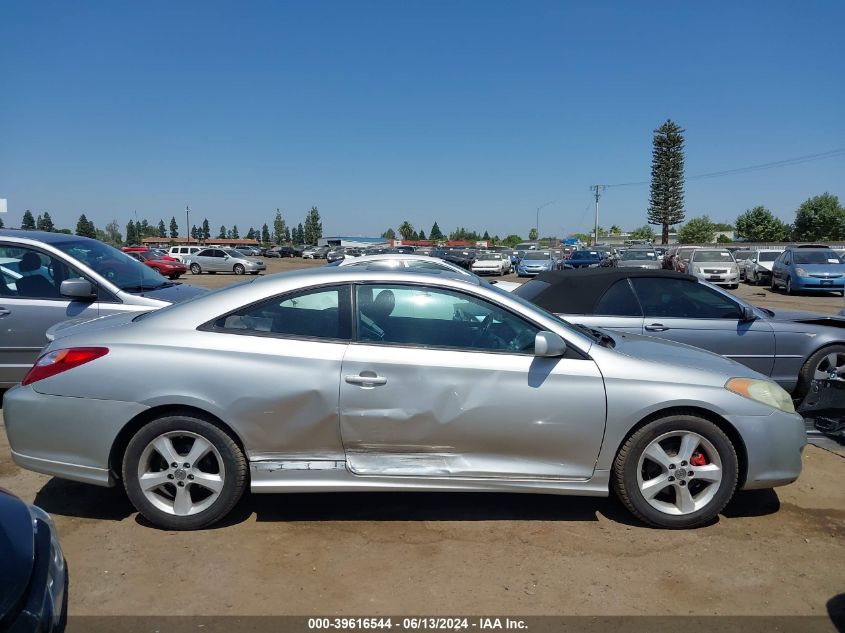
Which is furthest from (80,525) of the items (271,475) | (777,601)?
(777,601)

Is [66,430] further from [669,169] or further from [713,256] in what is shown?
[669,169]

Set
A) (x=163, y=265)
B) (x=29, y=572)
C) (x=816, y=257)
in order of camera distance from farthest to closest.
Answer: (x=163, y=265) → (x=816, y=257) → (x=29, y=572)

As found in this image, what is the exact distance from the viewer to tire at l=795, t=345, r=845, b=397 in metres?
6.40

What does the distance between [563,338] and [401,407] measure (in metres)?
1.03

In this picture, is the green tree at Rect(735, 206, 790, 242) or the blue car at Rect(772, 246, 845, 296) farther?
the green tree at Rect(735, 206, 790, 242)

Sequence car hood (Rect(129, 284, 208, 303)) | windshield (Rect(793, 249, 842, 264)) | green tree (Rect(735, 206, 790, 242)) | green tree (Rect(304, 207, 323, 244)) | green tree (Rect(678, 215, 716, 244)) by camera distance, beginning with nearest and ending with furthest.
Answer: car hood (Rect(129, 284, 208, 303)) < windshield (Rect(793, 249, 842, 264)) < green tree (Rect(735, 206, 790, 242)) < green tree (Rect(678, 215, 716, 244)) < green tree (Rect(304, 207, 323, 244))

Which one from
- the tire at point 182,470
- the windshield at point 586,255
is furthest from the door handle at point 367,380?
the windshield at point 586,255

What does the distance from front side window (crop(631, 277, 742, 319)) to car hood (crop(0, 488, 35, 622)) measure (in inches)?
219

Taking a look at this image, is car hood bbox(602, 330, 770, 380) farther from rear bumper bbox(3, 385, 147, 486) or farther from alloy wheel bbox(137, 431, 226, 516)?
rear bumper bbox(3, 385, 147, 486)

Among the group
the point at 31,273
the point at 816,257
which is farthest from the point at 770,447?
the point at 816,257

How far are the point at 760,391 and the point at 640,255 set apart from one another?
94.9ft

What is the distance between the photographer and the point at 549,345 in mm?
3588

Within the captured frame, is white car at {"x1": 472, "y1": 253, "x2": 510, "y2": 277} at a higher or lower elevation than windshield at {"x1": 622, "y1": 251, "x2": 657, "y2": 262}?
lower

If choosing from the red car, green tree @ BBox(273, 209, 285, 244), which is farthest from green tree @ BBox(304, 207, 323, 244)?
the red car
